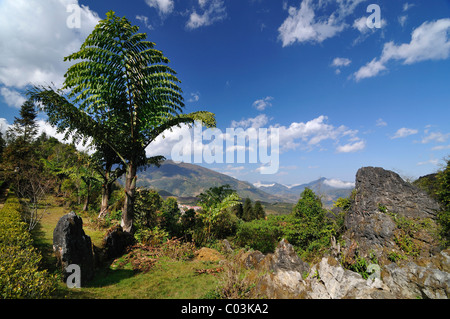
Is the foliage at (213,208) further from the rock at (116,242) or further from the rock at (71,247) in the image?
the rock at (71,247)

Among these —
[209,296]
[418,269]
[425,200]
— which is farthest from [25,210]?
[425,200]

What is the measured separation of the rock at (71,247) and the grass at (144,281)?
1.30 feet

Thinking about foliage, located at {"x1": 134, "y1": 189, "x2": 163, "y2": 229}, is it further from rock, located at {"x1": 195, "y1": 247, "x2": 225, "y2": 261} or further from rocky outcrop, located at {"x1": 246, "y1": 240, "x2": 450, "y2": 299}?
rocky outcrop, located at {"x1": 246, "y1": 240, "x2": 450, "y2": 299}

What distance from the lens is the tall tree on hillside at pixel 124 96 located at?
6184 millimetres

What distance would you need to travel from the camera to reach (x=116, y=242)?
722 cm

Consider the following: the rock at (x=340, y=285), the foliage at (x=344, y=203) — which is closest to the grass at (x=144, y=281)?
the rock at (x=340, y=285)

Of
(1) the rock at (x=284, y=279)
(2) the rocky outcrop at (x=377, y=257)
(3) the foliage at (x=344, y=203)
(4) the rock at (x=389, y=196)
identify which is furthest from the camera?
(3) the foliage at (x=344, y=203)

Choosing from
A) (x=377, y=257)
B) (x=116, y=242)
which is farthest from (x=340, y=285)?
(x=377, y=257)

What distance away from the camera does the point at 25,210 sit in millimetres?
12336

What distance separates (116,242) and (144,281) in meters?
2.76

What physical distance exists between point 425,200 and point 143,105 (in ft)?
61.2
